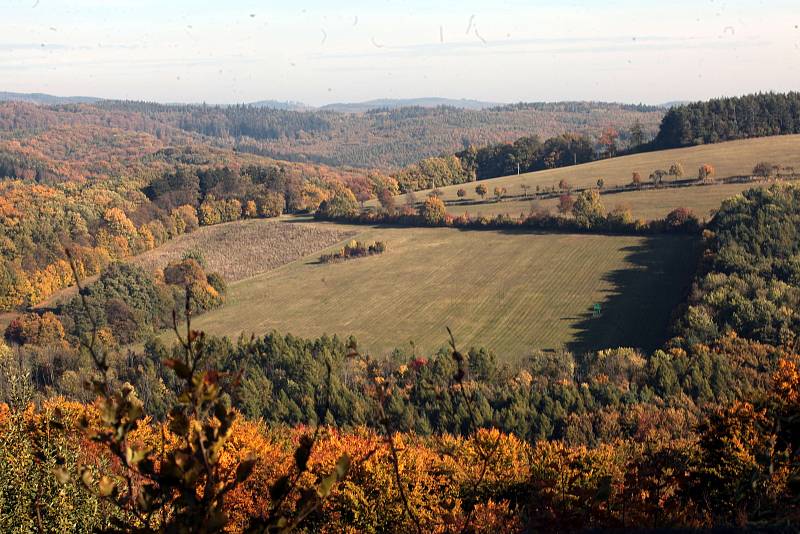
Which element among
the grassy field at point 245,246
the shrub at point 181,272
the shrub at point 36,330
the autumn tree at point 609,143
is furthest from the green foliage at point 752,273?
the autumn tree at point 609,143

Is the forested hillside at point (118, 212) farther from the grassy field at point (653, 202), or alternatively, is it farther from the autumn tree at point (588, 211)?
the autumn tree at point (588, 211)

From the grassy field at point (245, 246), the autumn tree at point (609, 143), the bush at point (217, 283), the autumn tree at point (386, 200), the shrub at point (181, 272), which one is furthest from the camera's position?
the autumn tree at point (609, 143)

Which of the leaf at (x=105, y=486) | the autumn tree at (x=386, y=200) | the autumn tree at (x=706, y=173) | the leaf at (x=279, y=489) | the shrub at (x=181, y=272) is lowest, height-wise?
the shrub at (x=181, y=272)

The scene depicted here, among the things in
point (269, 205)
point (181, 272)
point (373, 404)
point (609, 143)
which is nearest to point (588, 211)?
point (181, 272)

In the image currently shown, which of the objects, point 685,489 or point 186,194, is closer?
point 685,489

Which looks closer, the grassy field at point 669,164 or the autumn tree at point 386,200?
the grassy field at point 669,164

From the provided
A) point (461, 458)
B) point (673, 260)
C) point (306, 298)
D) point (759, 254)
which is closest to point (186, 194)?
point (306, 298)

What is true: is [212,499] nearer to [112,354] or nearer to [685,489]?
[685,489]
